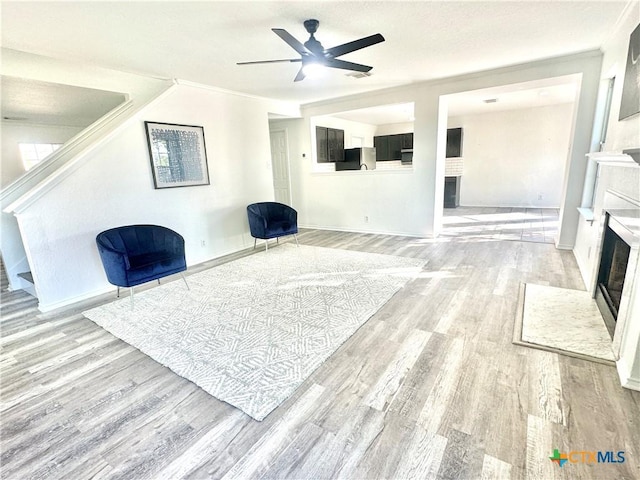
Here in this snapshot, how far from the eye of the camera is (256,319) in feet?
8.82

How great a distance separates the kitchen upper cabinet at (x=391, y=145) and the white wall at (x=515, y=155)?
49.0 inches

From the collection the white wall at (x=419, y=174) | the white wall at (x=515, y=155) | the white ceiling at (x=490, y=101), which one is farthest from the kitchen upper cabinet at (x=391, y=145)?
the white wall at (x=419, y=174)

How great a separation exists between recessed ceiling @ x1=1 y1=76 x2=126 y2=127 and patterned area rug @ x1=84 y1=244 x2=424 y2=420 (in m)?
2.72

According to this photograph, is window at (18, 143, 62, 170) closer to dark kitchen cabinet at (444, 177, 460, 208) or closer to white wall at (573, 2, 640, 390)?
white wall at (573, 2, 640, 390)

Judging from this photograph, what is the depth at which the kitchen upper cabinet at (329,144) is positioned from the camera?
6.98m

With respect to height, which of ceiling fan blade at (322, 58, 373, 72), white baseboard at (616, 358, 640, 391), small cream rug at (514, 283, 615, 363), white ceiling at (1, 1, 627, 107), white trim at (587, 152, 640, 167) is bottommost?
small cream rug at (514, 283, 615, 363)

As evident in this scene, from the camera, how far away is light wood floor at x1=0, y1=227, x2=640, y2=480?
4.47ft

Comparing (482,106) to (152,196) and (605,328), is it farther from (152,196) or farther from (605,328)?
(152,196)

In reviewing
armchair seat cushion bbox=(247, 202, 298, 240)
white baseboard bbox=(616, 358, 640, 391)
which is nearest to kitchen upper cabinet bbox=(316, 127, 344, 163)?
armchair seat cushion bbox=(247, 202, 298, 240)

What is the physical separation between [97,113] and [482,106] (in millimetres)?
7804

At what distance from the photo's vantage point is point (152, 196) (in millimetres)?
3893

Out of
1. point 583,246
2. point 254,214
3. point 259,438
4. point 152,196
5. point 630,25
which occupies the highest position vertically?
point 630,25

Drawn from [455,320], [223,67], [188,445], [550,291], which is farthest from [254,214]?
[550,291]

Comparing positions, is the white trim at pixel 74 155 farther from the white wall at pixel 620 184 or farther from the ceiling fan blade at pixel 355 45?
the white wall at pixel 620 184
